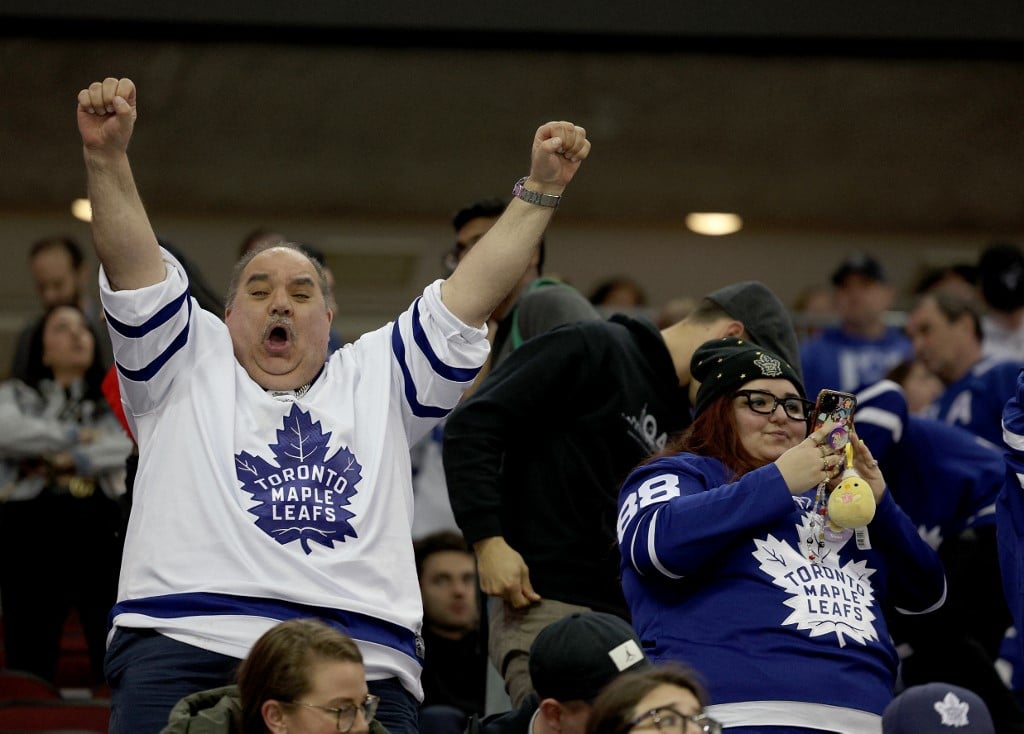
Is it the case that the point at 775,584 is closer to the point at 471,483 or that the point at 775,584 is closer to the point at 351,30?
the point at 471,483

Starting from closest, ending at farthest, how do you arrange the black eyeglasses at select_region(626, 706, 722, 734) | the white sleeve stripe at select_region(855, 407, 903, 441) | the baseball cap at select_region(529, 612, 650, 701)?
the black eyeglasses at select_region(626, 706, 722, 734)
the baseball cap at select_region(529, 612, 650, 701)
the white sleeve stripe at select_region(855, 407, 903, 441)

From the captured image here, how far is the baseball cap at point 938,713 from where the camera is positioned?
329 cm

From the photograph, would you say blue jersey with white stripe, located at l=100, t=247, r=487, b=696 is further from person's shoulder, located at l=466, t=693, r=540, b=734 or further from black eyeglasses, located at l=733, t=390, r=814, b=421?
black eyeglasses, located at l=733, t=390, r=814, b=421

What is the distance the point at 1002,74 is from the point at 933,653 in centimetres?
498

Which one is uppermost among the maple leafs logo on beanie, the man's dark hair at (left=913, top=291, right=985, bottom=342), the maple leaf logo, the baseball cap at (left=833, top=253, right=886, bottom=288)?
the baseball cap at (left=833, top=253, right=886, bottom=288)

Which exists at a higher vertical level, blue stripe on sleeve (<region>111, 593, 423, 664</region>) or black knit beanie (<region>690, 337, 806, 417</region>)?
black knit beanie (<region>690, 337, 806, 417</region>)

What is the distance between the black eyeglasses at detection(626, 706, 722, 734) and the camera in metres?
2.95

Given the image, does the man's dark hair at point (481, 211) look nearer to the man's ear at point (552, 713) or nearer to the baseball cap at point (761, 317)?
the baseball cap at point (761, 317)

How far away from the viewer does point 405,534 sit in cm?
382

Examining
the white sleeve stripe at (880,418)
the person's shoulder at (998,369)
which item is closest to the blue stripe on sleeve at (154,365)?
the white sleeve stripe at (880,418)

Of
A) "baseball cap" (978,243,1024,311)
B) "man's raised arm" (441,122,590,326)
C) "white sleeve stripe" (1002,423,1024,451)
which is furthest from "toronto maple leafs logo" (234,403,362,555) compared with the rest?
"baseball cap" (978,243,1024,311)

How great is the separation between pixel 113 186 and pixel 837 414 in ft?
5.91

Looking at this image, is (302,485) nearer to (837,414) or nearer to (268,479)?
(268,479)

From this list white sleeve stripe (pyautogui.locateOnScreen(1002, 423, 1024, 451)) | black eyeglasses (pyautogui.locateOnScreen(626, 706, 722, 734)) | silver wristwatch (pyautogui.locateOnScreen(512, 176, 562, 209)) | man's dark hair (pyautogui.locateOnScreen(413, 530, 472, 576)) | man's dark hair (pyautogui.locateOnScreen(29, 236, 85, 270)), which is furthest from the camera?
man's dark hair (pyautogui.locateOnScreen(29, 236, 85, 270))
